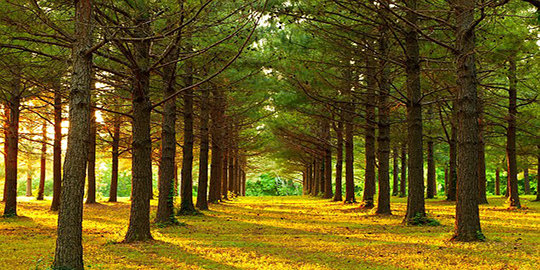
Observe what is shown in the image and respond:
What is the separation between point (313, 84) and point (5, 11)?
9694 mm

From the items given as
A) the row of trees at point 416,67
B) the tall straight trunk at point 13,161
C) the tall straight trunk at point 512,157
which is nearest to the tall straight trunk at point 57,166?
the tall straight trunk at point 13,161

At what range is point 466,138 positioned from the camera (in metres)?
9.02

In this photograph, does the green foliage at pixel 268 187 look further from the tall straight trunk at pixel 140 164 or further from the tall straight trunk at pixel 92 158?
the tall straight trunk at pixel 140 164

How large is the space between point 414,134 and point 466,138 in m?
3.79

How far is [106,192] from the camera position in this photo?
7869cm

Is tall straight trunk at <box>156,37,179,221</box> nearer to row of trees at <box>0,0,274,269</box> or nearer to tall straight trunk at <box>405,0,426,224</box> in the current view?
row of trees at <box>0,0,274,269</box>

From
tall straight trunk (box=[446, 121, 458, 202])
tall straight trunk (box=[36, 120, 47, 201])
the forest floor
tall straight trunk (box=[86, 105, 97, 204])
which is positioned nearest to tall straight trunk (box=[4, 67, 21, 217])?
the forest floor

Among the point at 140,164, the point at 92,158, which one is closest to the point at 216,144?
the point at 92,158

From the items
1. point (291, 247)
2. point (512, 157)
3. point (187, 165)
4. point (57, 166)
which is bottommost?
point (291, 247)

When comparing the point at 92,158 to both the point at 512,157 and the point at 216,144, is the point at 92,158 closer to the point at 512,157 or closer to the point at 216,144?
the point at 216,144

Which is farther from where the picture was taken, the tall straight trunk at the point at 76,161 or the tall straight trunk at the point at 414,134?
the tall straight trunk at the point at 414,134

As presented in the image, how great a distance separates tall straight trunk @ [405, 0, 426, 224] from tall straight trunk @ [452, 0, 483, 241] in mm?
3332

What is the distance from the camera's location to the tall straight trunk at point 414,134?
12.5 metres

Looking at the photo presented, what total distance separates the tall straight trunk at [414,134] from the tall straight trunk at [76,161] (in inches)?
359
